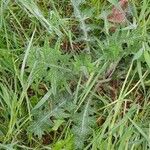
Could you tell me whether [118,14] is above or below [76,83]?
above

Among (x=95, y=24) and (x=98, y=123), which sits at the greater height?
(x=95, y=24)

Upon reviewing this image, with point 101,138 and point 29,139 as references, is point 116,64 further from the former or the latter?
point 29,139

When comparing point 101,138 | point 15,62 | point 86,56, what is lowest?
point 101,138

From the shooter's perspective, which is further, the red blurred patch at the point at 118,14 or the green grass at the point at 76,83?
the red blurred patch at the point at 118,14

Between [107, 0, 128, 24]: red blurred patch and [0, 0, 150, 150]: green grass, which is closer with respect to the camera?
[0, 0, 150, 150]: green grass

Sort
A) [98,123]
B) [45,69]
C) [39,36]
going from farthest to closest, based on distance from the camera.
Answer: [39,36] < [98,123] < [45,69]

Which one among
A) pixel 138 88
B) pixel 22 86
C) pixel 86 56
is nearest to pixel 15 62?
pixel 22 86

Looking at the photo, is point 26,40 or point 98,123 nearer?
point 98,123

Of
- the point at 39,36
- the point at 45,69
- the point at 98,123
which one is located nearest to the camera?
the point at 45,69
